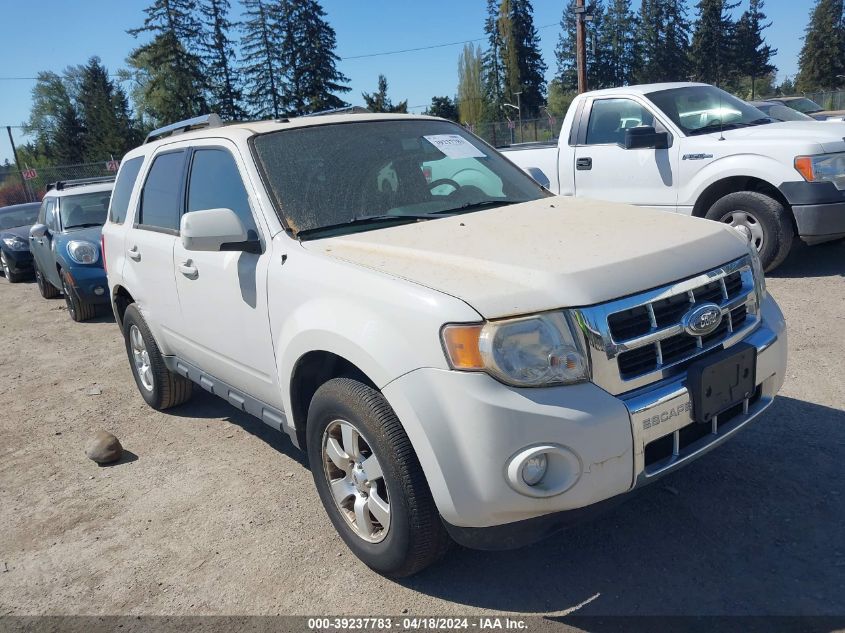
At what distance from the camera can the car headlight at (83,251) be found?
8727 millimetres

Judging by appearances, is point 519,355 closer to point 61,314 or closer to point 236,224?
point 236,224

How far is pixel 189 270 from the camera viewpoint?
386 cm

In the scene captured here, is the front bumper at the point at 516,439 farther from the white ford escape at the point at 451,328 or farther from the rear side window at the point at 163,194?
the rear side window at the point at 163,194

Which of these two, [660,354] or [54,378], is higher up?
[660,354]

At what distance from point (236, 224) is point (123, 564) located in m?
1.68

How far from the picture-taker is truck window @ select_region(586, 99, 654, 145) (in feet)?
24.1

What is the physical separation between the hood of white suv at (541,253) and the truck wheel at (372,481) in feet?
1.74

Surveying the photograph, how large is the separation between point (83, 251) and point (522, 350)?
26.2 feet

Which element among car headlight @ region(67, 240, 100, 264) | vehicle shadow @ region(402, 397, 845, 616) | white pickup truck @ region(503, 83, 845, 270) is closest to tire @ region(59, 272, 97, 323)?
car headlight @ region(67, 240, 100, 264)

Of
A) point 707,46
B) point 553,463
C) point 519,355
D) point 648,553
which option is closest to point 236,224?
point 519,355

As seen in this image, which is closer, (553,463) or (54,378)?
(553,463)

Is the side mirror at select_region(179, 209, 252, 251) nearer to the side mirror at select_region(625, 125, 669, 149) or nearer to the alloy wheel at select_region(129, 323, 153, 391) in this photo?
the alloy wheel at select_region(129, 323, 153, 391)

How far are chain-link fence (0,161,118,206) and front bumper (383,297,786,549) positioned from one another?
104 feet

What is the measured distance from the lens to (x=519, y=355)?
229 centimetres
